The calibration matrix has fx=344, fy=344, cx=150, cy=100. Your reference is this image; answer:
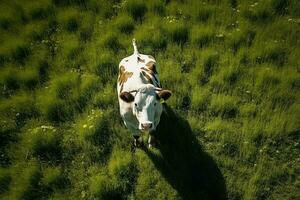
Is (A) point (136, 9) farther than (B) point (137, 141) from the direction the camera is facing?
Yes

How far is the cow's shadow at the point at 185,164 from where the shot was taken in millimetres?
5707

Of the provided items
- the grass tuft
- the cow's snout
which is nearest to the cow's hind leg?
the cow's snout

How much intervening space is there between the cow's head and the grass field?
117 centimetres

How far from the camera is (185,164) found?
6000 millimetres

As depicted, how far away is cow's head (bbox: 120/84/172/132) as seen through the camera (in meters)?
5.06

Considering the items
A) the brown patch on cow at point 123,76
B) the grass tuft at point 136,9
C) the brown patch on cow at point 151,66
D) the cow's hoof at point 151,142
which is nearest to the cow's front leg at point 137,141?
the cow's hoof at point 151,142

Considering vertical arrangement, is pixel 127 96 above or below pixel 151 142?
above

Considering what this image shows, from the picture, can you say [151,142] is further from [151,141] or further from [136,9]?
[136,9]

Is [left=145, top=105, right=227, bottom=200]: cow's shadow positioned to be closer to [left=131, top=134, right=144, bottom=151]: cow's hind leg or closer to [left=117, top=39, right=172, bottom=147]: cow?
[left=131, top=134, right=144, bottom=151]: cow's hind leg

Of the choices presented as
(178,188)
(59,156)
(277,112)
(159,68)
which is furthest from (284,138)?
(59,156)

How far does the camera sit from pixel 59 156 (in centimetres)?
633

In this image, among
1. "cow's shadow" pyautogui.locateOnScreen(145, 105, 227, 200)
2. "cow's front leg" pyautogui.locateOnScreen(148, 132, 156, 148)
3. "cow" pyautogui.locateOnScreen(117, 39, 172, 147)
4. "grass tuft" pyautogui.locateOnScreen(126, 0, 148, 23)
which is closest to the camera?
"cow" pyautogui.locateOnScreen(117, 39, 172, 147)

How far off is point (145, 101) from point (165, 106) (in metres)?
1.67

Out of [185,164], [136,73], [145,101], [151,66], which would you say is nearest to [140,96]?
[145,101]
